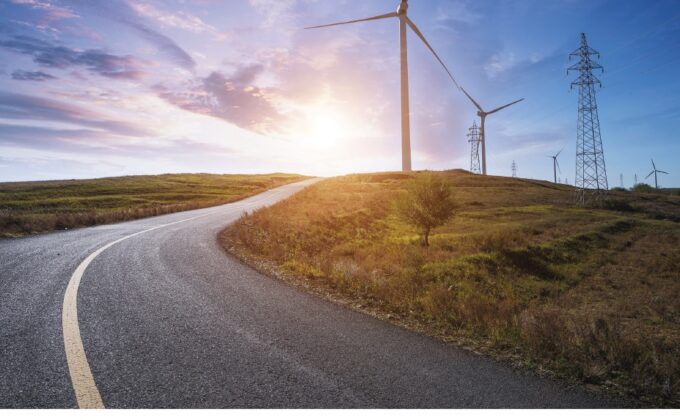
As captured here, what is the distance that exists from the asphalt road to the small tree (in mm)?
19670

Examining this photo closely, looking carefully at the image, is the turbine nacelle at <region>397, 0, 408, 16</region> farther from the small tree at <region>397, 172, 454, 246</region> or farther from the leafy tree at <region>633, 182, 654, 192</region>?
the leafy tree at <region>633, 182, 654, 192</region>

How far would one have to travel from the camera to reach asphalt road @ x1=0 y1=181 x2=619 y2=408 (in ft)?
14.9

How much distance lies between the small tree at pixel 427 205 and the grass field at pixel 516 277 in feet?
5.35

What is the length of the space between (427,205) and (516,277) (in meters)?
8.44

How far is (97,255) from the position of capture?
41.5 ft

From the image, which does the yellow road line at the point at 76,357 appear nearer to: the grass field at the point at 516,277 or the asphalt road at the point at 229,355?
the asphalt road at the point at 229,355

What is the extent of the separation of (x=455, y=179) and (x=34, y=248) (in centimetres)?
8273

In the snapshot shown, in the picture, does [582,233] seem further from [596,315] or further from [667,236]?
[596,315]

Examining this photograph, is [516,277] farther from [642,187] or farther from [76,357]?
[642,187]

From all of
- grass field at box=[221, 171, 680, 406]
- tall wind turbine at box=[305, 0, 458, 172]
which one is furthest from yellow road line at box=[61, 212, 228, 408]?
tall wind turbine at box=[305, 0, 458, 172]

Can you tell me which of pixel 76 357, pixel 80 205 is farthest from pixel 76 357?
pixel 80 205

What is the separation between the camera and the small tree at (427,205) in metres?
27.8

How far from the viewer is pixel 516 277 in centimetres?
2152
